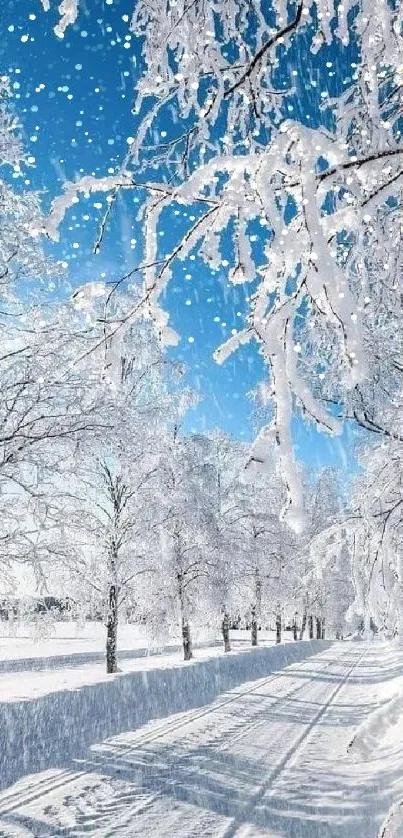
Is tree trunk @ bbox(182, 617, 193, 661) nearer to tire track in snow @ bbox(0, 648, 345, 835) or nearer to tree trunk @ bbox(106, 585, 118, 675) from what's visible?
tire track in snow @ bbox(0, 648, 345, 835)

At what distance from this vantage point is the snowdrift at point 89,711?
8.20m

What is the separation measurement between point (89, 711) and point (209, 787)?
5015 mm

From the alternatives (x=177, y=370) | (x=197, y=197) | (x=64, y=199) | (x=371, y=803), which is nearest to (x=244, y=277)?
(x=197, y=197)

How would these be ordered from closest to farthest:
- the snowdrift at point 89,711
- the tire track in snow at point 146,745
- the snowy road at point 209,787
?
the snowy road at point 209,787 → the tire track in snow at point 146,745 → the snowdrift at point 89,711

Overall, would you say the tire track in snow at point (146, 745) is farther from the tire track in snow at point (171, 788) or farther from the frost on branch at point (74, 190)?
the frost on branch at point (74, 190)

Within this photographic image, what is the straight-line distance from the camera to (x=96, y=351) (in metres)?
2.31

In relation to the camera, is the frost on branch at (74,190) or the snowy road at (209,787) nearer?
the frost on branch at (74,190)

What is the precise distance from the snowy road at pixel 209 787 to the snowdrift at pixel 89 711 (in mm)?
446

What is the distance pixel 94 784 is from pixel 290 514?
6810 millimetres

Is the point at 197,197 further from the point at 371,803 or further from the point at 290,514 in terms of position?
the point at 371,803

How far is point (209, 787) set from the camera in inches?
267

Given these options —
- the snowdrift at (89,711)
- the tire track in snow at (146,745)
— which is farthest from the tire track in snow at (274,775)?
the snowdrift at (89,711)

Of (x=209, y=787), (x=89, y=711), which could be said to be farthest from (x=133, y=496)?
(x=209, y=787)

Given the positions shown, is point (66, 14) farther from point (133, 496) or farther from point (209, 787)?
point (133, 496)
